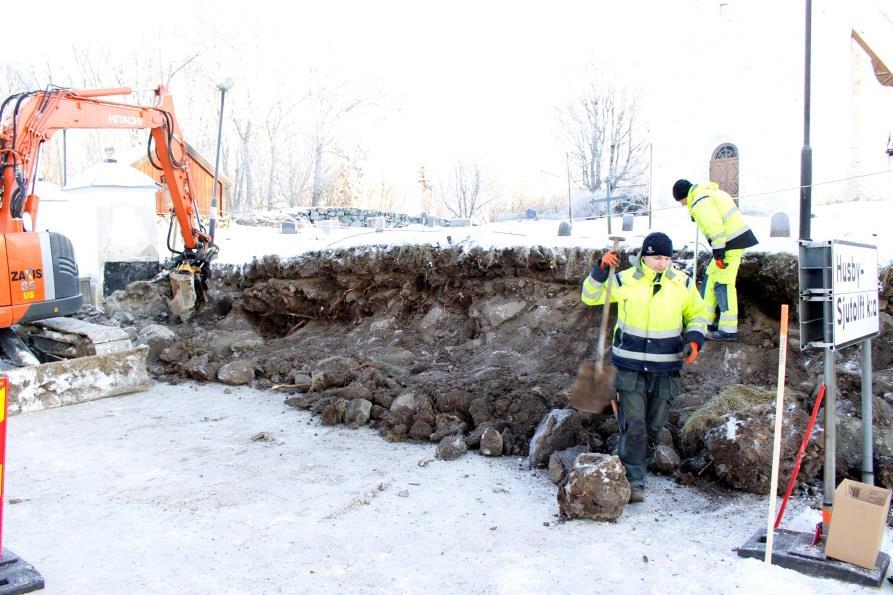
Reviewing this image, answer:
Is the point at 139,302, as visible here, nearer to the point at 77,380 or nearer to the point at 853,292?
the point at 77,380

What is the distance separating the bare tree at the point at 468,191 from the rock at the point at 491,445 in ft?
90.6

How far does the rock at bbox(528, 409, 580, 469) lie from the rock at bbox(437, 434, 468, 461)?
63 cm

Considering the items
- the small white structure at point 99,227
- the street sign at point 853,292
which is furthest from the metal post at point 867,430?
the small white structure at point 99,227

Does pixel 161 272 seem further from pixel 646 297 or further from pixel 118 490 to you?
pixel 646 297

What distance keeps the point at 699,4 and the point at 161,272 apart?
46.7 feet

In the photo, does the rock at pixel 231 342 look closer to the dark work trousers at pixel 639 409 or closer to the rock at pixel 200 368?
the rock at pixel 200 368

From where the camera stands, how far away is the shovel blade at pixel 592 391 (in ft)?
19.3

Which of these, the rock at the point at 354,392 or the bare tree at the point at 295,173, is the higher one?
the bare tree at the point at 295,173

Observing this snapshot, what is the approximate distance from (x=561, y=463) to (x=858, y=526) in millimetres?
2106

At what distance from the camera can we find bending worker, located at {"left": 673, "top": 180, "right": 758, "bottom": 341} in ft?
21.6

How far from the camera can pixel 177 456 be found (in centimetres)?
657

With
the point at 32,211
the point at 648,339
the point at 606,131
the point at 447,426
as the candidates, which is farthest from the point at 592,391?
the point at 606,131

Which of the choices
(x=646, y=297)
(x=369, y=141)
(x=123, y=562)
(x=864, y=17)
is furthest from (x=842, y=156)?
(x=369, y=141)

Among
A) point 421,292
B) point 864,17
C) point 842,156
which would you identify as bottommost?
point 421,292
